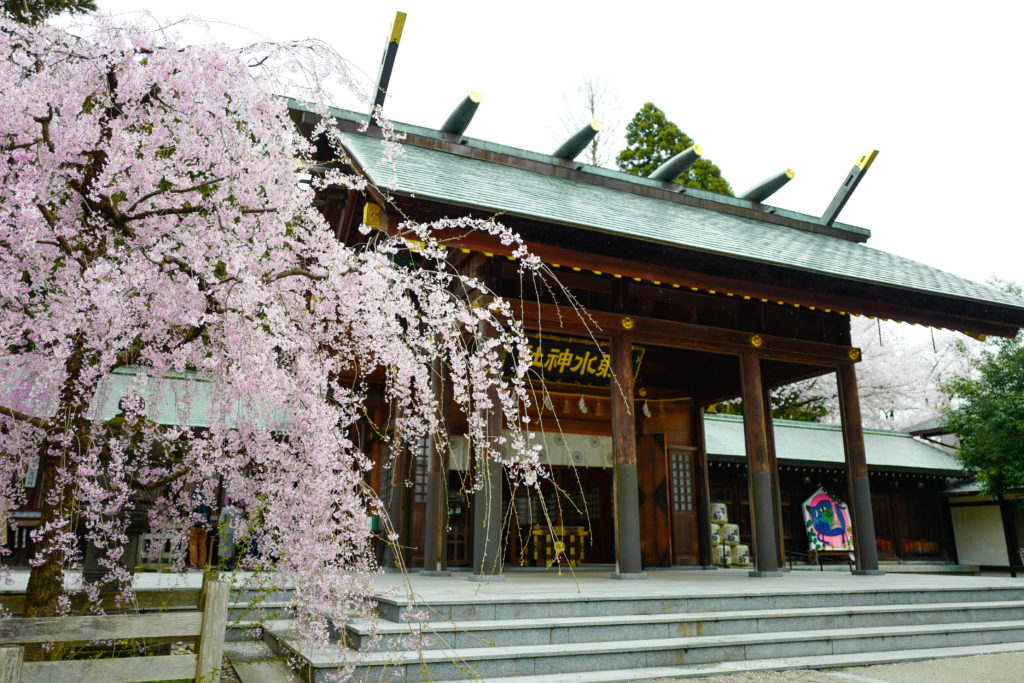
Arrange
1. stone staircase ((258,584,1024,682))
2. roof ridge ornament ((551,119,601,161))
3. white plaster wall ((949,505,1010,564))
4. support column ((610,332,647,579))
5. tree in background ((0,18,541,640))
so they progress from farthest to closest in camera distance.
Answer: white plaster wall ((949,505,1010,564))
roof ridge ornament ((551,119,601,161))
support column ((610,332,647,579))
stone staircase ((258,584,1024,682))
tree in background ((0,18,541,640))

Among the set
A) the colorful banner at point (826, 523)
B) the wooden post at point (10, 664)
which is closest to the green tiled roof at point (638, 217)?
the wooden post at point (10, 664)

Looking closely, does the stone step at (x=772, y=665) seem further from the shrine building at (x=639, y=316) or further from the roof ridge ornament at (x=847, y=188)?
the roof ridge ornament at (x=847, y=188)

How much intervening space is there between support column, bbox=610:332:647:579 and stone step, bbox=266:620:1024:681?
6.53 ft

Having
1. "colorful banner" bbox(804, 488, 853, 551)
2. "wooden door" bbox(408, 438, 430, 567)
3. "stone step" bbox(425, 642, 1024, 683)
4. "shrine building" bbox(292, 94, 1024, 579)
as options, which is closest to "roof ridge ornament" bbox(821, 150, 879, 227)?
"shrine building" bbox(292, 94, 1024, 579)


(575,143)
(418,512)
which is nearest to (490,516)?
(418,512)

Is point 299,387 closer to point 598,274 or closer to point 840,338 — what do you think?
point 598,274

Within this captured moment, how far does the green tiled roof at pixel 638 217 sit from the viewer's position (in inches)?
256

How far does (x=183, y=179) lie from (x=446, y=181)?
12.1ft

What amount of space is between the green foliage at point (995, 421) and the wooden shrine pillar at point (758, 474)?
852cm

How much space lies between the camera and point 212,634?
3064mm

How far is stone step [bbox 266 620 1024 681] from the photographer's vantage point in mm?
3754

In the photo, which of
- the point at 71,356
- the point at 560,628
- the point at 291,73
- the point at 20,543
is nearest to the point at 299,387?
the point at 71,356

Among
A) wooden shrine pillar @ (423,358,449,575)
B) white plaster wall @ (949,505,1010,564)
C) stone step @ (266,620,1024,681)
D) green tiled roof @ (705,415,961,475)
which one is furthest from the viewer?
white plaster wall @ (949,505,1010,564)

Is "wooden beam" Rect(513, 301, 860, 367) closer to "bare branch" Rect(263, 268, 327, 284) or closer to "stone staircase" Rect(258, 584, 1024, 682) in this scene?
"stone staircase" Rect(258, 584, 1024, 682)
